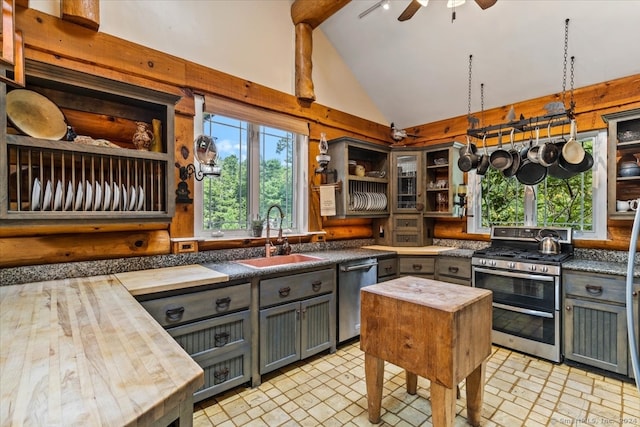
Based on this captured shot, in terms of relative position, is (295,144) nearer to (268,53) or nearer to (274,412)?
(268,53)

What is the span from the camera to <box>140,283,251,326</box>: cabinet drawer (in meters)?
1.87

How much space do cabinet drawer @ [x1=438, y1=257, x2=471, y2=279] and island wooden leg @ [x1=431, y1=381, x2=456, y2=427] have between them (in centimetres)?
192

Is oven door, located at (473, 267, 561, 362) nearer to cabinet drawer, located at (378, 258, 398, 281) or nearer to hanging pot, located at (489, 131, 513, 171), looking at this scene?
cabinet drawer, located at (378, 258, 398, 281)

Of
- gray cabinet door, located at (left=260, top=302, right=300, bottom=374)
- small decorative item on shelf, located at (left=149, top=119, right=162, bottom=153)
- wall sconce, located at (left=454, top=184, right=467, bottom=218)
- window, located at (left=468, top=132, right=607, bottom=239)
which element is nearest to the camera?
small decorative item on shelf, located at (left=149, top=119, right=162, bottom=153)

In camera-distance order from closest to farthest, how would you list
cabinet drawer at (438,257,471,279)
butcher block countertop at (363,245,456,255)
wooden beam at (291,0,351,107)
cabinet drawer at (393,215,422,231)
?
wooden beam at (291,0,351,107)
cabinet drawer at (438,257,471,279)
butcher block countertop at (363,245,456,255)
cabinet drawer at (393,215,422,231)

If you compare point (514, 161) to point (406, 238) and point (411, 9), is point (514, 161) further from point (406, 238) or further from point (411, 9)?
point (411, 9)

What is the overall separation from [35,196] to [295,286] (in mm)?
1765

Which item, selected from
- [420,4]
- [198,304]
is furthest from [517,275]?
[198,304]

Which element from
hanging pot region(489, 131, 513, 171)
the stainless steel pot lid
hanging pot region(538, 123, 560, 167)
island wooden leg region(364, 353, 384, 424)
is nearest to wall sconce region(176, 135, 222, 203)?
the stainless steel pot lid

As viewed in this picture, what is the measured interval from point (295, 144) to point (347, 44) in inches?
55.3

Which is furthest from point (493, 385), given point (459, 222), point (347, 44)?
point (347, 44)

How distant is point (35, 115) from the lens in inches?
70.7

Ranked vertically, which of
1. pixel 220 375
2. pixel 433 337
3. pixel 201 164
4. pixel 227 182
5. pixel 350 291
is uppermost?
pixel 201 164

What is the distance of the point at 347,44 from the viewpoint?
368 centimetres
